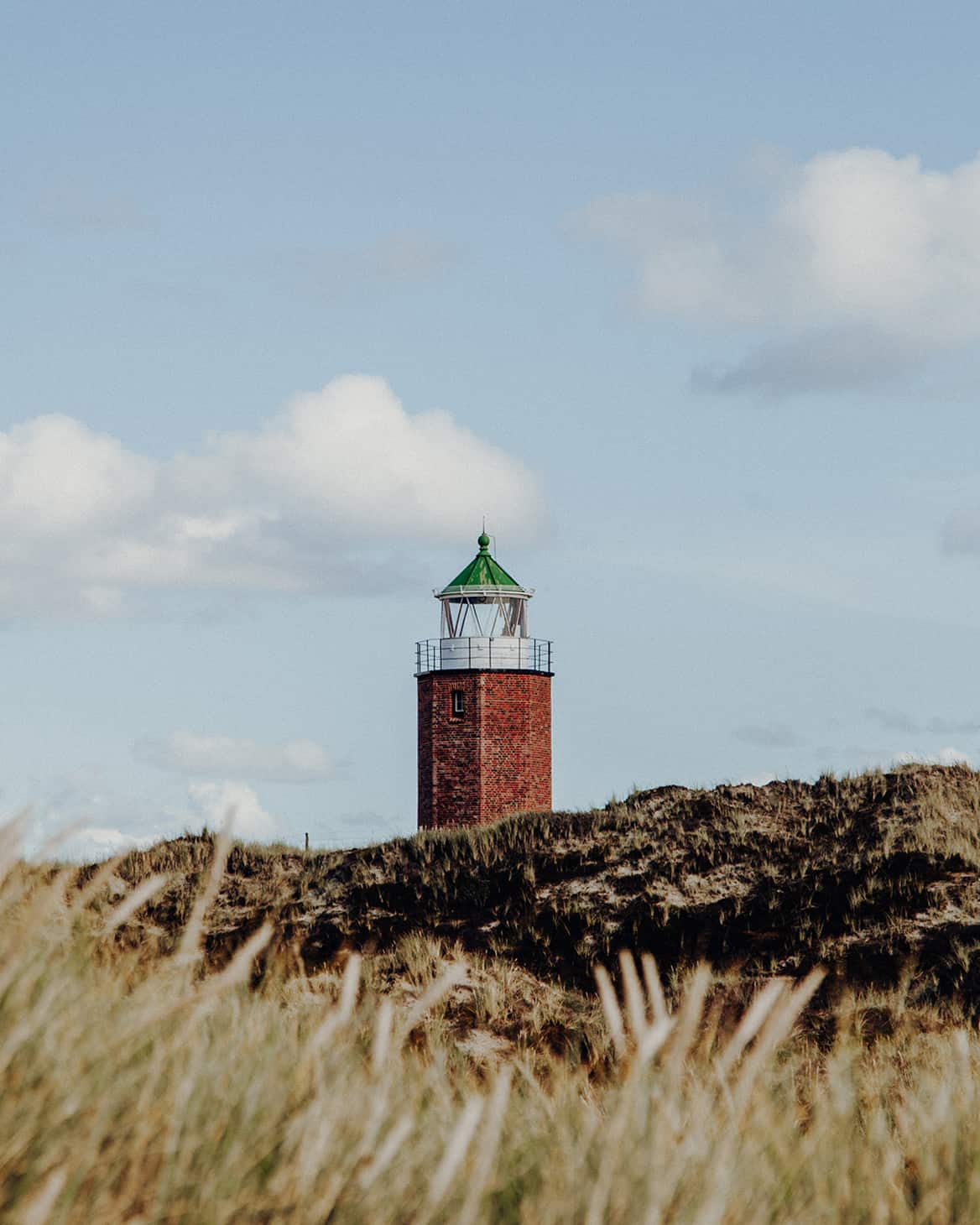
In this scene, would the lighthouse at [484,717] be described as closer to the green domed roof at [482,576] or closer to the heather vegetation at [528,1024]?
the green domed roof at [482,576]

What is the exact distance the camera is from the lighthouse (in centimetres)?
3731

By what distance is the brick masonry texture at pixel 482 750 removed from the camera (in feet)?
122

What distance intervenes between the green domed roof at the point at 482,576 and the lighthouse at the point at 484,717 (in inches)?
1.6

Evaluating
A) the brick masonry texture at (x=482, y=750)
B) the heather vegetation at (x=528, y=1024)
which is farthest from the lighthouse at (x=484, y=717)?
the heather vegetation at (x=528, y=1024)

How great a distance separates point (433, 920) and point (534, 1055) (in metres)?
4.46

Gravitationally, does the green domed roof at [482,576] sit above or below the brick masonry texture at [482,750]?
above

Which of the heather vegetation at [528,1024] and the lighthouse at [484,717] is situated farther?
the lighthouse at [484,717]

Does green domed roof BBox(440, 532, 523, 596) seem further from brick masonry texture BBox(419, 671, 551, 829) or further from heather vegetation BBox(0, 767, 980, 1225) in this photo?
heather vegetation BBox(0, 767, 980, 1225)

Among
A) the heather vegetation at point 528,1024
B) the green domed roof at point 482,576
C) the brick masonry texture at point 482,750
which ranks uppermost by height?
the green domed roof at point 482,576

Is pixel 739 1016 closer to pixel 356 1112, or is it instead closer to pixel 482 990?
pixel 482 990

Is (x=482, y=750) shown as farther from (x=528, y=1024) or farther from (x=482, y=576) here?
(x=528, y=1024)

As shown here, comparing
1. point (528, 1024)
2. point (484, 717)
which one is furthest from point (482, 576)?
point (528, 1024)

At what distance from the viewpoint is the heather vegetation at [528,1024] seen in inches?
130

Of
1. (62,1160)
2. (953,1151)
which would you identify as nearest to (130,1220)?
(62,1160)
